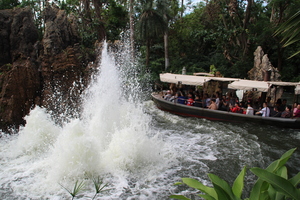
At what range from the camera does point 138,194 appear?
215 inches

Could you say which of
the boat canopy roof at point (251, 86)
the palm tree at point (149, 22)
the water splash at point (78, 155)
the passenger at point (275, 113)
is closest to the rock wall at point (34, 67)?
the water splash at point (78, 155)

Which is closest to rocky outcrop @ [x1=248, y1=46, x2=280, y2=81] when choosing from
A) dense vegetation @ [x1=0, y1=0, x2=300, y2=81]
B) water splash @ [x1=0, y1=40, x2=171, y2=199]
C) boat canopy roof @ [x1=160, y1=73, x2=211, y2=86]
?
dense vegetation @ [x1=0, y1=0, x2=300, y2=81]

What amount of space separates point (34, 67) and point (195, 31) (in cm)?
1930

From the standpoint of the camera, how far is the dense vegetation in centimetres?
2269

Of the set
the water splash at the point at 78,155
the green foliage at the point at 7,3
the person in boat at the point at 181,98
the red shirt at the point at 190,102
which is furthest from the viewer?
the green foliage at the point at 7,3

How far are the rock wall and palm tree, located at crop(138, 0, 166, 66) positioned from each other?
6916 millimetres

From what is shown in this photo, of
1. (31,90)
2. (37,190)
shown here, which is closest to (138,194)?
(37,190)

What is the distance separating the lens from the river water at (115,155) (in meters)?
5.75

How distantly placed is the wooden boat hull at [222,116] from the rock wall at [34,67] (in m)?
5.13

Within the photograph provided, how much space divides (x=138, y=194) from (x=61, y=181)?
1918 millimetres

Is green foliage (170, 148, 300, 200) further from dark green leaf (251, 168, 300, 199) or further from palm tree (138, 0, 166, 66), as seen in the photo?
palm tree (138, 0, 166, 66)

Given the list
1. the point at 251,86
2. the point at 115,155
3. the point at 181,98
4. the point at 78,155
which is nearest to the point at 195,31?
the point at 181,98

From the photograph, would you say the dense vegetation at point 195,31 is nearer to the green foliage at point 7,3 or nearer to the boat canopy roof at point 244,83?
the green foliage at point 7,3

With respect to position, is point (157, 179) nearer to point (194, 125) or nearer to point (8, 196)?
point (8, 196)
